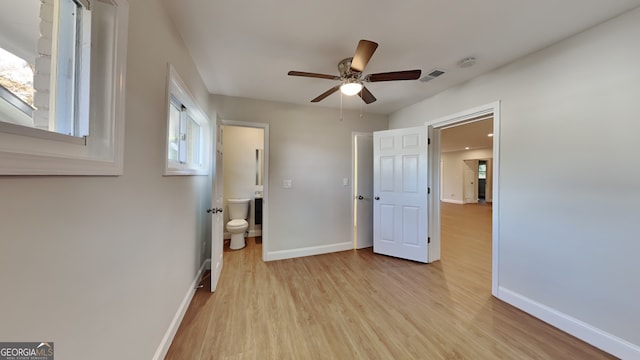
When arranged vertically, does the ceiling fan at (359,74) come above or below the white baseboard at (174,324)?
above

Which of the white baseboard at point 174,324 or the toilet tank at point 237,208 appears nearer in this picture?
the white baseboard at point 174,324

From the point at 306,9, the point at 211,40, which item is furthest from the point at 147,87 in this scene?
the point at 306,9

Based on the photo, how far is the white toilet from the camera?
3.58m

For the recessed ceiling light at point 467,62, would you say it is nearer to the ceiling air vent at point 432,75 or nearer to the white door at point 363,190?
the ceiling air vent at point 432,75

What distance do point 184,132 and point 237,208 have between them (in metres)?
2.03

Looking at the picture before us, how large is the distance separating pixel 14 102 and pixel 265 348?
1.85 metres

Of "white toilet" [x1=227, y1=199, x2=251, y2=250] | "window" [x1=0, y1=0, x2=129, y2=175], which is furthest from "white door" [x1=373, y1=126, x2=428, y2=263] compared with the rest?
"window" [x1=0, y1=0, x2=129, y2=175]

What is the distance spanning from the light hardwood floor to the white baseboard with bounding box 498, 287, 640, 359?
6cm

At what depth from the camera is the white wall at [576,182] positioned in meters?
1.52

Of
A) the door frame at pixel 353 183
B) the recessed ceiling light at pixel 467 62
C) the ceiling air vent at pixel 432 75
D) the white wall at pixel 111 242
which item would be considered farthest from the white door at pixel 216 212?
the recessed ceiling light at pixel 467 62

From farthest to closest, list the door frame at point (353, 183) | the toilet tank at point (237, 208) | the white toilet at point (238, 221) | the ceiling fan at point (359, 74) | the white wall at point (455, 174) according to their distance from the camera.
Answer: the white wall at point (455, 174), the toilet tank at point (237, 208), the door frame at point (353, 183), the white toilet at point (238, 221), the ceiling fan at point (359, 74)

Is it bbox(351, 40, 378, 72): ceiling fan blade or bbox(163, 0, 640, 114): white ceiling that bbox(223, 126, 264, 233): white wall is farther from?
bbox(351, 40, 378, 72): ceiling fan blade

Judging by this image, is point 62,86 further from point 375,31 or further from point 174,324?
point 375,31

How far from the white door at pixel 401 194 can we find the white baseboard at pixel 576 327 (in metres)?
1.11
